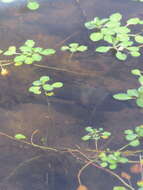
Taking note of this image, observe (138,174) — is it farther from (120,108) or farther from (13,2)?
(13,2)

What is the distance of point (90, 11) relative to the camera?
2570 millimetres

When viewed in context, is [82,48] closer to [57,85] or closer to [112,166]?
[57,85]

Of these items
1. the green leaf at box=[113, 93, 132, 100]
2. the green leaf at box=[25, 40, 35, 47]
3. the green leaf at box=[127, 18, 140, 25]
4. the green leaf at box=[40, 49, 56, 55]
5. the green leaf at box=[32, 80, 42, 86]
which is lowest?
the green leaf at box=[113, 93, 132, 100]

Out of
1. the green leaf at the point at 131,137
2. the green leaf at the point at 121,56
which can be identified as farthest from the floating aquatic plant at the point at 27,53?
the green leaf at the point at 131,137

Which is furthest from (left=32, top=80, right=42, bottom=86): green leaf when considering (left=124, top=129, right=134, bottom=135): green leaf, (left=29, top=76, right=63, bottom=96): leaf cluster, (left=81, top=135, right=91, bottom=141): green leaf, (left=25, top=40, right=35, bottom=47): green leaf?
(left=124, top=129, right=134, bottom=135): green leaf

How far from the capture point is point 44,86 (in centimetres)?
205

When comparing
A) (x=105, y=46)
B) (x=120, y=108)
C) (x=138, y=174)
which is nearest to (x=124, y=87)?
(x=120, y=108)

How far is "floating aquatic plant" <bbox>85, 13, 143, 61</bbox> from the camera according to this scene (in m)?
2.22

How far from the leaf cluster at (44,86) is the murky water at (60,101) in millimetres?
35

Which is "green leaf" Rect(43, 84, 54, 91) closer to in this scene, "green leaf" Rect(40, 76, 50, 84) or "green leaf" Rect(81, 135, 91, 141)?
"green leaf" Rect(40, 76, 50, 84)

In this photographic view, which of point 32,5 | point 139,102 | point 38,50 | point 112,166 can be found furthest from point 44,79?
point 32,5

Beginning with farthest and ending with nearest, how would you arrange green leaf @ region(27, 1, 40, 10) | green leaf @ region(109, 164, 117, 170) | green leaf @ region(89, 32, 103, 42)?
1. green leaf @ region(27, 1, 40, 10)
2. green leaf @ region(89, 32, 103, 42)
3. green leaf @ region(109, 164, 117, 170)

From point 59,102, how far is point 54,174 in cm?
41

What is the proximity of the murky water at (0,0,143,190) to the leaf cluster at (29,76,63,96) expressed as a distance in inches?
1.4
